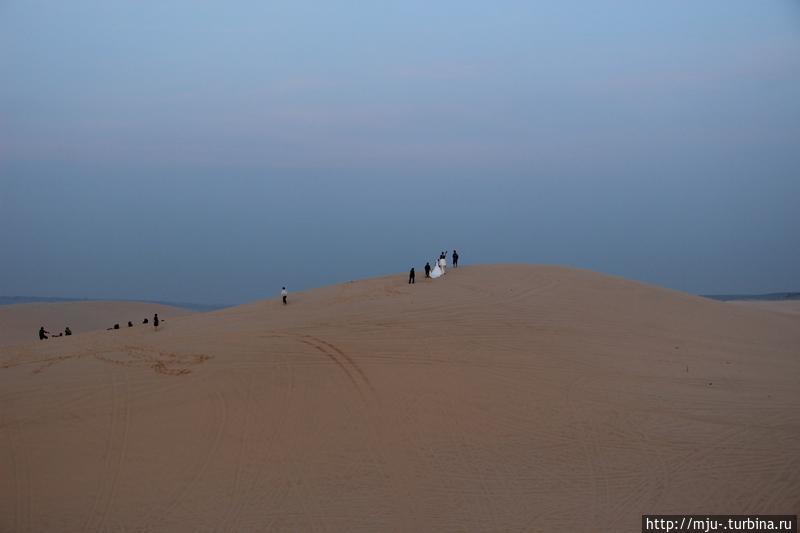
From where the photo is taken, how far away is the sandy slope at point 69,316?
136 feet

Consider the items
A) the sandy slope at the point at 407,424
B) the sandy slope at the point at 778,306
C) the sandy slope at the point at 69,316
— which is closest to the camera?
the sandy slope at the point at 407,424

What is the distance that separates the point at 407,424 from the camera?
12.8 m

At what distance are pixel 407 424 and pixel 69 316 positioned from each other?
42489mm

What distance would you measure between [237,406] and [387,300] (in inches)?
299

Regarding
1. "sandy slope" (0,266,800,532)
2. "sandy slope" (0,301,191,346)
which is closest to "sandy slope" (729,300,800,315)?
"sandy slope" (0,266,800,532)

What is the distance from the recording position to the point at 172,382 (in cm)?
1476

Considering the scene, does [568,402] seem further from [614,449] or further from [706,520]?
[706,520]

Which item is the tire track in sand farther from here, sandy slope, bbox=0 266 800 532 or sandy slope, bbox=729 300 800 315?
sandy slope, bbox=729 300 800 315

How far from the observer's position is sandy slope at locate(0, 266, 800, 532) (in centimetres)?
1040

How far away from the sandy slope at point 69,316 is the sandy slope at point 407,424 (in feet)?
84.3

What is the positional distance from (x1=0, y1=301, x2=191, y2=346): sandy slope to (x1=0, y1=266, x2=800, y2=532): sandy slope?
25.7m

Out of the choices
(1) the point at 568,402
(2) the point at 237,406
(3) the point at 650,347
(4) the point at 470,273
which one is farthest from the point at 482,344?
(4) the point at 470,273

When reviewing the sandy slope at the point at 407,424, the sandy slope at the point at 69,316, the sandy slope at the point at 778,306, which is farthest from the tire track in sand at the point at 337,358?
the sandy slope at the point at 69,316

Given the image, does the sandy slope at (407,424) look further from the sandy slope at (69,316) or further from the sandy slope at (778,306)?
the sandy slope at (69,316)
